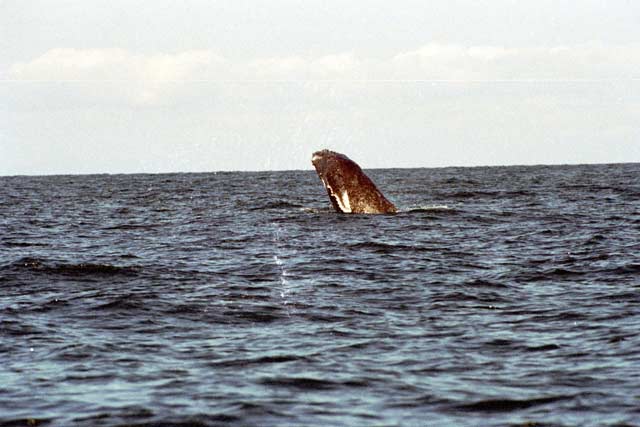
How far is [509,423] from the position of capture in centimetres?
682

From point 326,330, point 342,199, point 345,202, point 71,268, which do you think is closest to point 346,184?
point 342,199

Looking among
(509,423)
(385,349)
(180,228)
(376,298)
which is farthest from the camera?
(180,228)

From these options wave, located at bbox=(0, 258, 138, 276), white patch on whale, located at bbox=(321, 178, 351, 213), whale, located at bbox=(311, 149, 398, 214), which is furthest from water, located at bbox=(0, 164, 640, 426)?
white patch on whale, located at bbox=(321, 178, 351, 213)

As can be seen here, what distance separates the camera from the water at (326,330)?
734 cm

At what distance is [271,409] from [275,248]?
1134 cm

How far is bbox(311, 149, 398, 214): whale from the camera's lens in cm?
2211

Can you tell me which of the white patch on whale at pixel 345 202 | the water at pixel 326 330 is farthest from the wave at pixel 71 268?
the white patch on whale at pixel 345 202

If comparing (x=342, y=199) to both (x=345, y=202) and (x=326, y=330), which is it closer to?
(x=345, y=202)

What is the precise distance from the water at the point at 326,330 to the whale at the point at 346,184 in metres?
1.78

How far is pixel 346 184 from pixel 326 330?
493 inches

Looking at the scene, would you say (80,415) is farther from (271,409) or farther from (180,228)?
(180,228)

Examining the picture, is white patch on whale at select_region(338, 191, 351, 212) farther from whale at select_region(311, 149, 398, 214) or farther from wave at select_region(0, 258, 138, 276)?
wave at select_region(0, 258, 138, 276)

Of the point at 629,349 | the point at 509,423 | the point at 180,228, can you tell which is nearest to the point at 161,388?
the point at 509,423

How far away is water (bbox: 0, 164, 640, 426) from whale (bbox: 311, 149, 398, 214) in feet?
5.83
